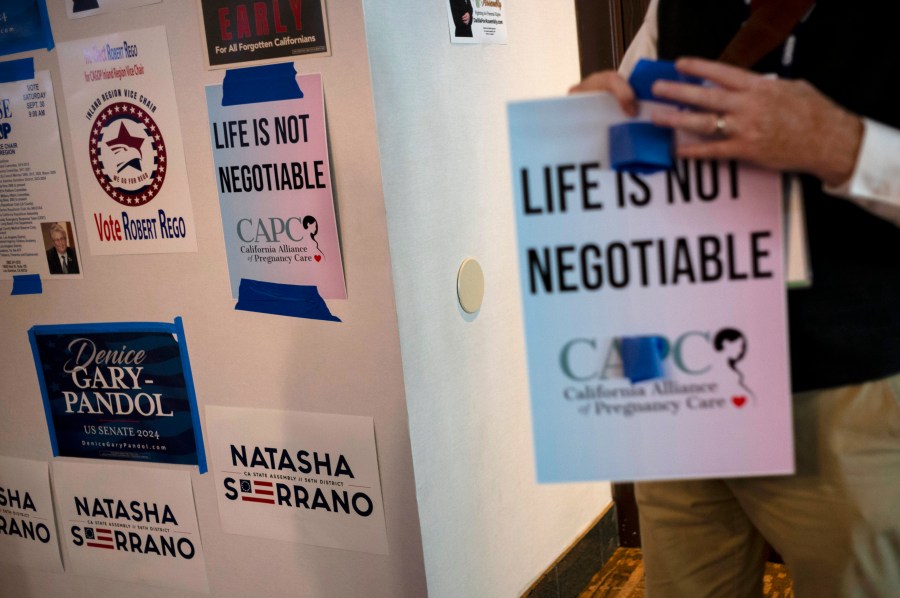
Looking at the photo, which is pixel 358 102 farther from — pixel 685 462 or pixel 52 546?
pixel 52 546

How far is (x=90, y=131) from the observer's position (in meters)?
1.81

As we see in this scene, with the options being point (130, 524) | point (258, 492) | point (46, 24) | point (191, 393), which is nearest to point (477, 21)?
point (46, 24)

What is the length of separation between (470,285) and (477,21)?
0.61m

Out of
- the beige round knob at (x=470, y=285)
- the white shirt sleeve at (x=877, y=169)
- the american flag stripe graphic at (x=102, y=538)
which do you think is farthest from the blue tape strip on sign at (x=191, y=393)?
the white shirt sleeve at (x=877, y=169)

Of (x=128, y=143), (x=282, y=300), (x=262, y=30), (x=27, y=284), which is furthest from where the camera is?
(x=27, y=284)

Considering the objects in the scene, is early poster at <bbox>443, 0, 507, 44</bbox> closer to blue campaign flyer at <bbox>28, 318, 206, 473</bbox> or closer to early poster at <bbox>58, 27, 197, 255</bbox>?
early poster at <bbox>58, 27, 197, 255</bbox>

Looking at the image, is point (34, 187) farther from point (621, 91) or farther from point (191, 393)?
point (621, 91)

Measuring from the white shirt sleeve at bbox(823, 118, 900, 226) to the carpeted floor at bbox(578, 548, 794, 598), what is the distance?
1762 mm

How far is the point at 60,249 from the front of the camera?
1916 mm

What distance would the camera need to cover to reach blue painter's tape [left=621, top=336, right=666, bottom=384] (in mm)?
869

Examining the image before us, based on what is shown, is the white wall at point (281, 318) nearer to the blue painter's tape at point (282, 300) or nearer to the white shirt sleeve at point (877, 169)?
the blue painter's tape at point (282, 300)

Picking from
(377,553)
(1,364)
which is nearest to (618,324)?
(377,553)

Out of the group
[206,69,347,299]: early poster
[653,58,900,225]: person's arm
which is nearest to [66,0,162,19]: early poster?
[206,69,347,299]: early poster

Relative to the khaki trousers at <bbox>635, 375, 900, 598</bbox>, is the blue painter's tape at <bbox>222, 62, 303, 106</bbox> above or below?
above
